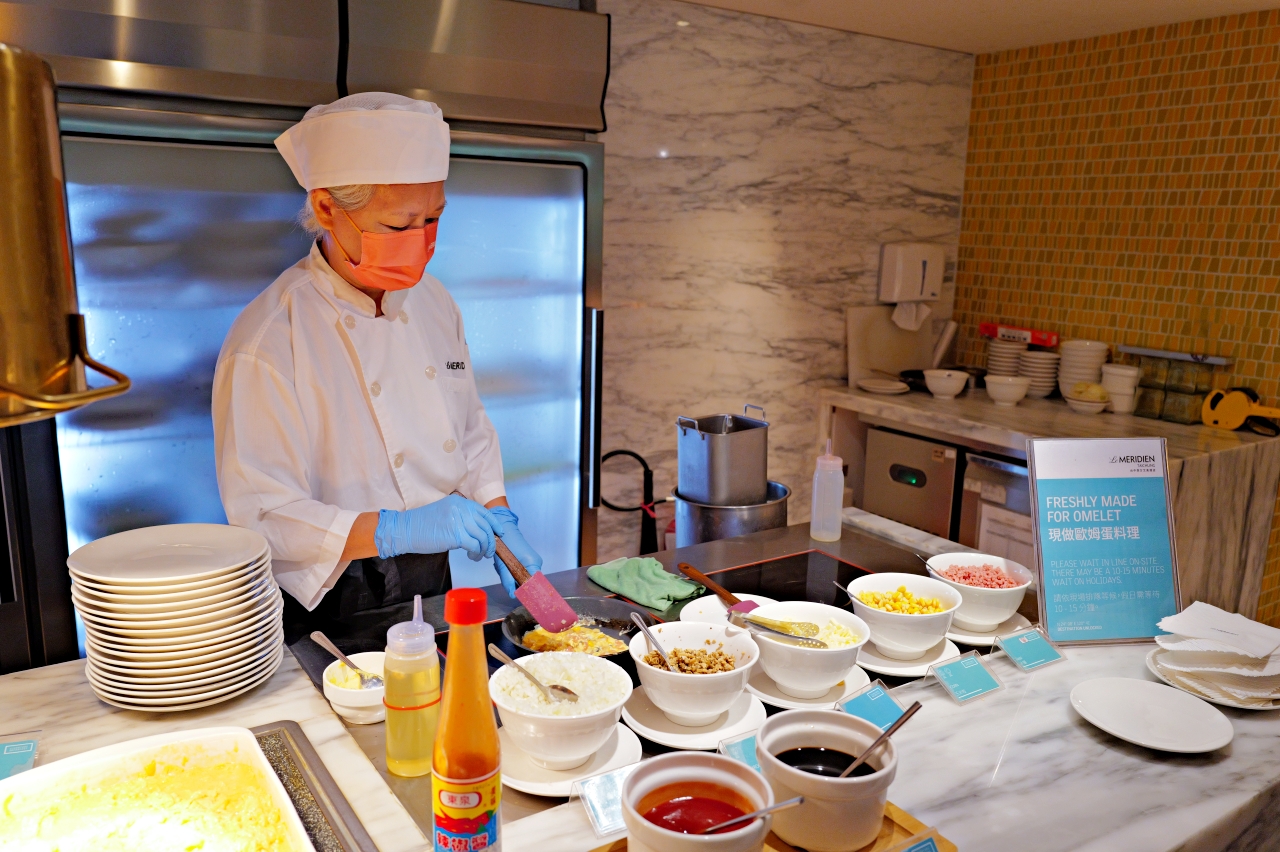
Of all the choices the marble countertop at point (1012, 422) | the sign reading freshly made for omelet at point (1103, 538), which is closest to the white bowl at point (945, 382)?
the marble countertop at point (1012, 422)

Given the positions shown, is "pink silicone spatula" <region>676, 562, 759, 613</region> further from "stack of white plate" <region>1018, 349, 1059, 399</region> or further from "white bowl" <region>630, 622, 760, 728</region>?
"stack of white plate" <region>1018, 349, 1059, 399</region>

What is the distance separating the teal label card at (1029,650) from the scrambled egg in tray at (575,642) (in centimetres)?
68

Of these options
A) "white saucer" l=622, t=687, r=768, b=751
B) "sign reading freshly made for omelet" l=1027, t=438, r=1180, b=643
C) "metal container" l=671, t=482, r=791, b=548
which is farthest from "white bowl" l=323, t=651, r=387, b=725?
"metal container" l=671, t=482, r=791, b=548

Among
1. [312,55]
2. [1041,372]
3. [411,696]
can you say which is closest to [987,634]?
[411,696]

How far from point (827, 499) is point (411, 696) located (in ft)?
4.07

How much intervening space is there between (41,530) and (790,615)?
1.70m

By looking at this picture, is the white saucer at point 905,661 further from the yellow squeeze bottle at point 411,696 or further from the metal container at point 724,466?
the metal container at point 724,466

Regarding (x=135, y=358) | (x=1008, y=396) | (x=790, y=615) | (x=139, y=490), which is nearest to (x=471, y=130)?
(x=135, y=358)

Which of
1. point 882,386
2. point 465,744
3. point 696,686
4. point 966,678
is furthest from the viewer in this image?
point 882,386

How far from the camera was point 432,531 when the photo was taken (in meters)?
1.95

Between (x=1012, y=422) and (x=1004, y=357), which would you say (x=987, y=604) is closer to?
(x=1012, y=422)

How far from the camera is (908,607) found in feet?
5.33

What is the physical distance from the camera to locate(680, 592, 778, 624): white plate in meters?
1.69

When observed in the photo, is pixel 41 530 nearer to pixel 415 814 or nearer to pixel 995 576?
pixel 415 814
